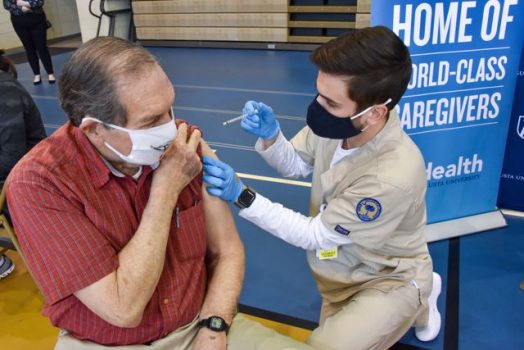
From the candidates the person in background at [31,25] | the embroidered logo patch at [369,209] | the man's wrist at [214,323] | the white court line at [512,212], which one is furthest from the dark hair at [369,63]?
the person in background at [31,25]

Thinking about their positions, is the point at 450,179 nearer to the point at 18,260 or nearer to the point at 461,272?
the point at 461,272

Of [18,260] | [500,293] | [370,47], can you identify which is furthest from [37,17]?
[500,293]

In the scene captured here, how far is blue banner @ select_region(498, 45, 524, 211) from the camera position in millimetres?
2621

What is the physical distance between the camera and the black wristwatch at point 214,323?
130 cm

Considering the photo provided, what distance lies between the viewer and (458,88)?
2.31 m

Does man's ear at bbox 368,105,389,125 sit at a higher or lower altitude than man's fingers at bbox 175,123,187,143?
lower

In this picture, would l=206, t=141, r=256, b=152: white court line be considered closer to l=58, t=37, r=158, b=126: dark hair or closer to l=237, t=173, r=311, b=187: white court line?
l=237, t=173, r=311, b=187: white court line

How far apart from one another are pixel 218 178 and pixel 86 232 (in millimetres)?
475

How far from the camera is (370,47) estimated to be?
1.41 metres

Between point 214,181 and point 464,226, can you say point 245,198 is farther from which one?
point 464,226

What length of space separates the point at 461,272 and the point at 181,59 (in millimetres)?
5978

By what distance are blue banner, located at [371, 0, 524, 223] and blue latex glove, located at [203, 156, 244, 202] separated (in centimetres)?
114

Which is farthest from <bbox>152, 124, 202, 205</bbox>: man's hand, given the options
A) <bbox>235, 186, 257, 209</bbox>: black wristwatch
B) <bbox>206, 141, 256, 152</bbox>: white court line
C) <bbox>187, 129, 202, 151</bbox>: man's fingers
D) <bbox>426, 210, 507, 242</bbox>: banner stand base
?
<bbox>206, 141, 256, 152</bbox>: white court line

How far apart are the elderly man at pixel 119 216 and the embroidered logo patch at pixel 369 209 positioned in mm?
458
